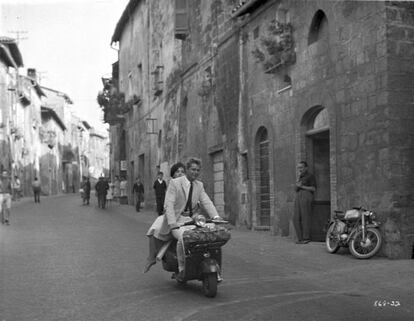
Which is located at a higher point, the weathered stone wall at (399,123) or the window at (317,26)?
the window at (317,26)

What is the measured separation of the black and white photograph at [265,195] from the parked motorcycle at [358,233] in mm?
28

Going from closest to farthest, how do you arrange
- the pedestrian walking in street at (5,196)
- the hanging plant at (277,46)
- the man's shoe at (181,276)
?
the man's shoe at (181,276), the hanging plant at (277,46), the pedestrian walking in street at (5,196)

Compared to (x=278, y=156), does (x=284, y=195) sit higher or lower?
lower

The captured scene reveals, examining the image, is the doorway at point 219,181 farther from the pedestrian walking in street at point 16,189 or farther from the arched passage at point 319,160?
the pedestrian walking in street at point 16,189

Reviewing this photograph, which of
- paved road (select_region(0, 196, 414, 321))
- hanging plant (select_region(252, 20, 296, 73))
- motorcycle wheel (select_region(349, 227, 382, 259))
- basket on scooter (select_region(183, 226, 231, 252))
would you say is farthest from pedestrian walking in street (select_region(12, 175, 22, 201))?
basket on scooter (select_region(183, 226, 231, 252))

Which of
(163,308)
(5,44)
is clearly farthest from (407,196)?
(5,44)

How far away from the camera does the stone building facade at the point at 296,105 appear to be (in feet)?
35.8

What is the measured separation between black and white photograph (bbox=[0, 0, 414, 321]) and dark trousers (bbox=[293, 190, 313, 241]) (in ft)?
0.08

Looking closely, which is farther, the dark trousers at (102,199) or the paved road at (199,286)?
the dark trousers at (102,199)

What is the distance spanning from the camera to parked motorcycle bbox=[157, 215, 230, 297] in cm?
704

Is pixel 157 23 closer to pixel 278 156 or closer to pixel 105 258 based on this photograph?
Answer: pixel 278 156

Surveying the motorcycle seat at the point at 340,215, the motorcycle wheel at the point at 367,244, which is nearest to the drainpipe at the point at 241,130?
the motorcycle seat at the point at 340,215

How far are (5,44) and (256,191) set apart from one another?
104 ft

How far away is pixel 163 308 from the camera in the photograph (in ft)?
21.2
